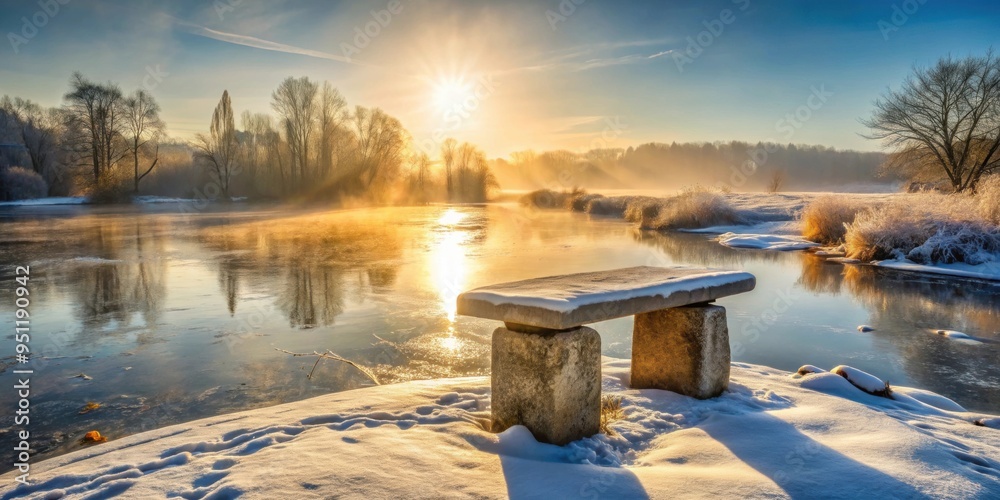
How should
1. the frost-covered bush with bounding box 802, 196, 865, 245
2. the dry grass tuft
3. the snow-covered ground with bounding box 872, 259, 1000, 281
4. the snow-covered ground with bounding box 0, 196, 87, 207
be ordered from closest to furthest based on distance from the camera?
the dry grass tuft
the snow-covered ground with bounding box 872, 259, 1000, 281
the frost-covered bush with bounding box 802, 196, 865, 245
the snow-covered ground with bounding box 0, 196, 87, 207

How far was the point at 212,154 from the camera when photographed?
153ft

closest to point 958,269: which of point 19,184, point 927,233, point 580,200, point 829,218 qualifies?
point 927,233

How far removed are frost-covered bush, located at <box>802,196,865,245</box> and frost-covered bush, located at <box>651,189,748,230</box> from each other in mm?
5945

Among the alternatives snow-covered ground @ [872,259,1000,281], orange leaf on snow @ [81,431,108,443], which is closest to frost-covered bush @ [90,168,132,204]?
orange leaf on snow @ [81,431,108,443]

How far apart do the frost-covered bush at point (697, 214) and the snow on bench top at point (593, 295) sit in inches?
838

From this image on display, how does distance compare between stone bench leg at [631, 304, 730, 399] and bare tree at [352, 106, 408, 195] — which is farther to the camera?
bare tree at [352, 106, 408, 195]

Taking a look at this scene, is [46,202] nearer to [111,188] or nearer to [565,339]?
[111,188]

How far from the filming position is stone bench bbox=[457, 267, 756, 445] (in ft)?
10.1

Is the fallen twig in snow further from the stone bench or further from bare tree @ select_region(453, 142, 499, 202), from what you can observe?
bare tree @ select_region(453, 142, 499, 202)

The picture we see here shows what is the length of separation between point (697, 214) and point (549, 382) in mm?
23447

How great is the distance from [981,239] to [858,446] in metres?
13.5

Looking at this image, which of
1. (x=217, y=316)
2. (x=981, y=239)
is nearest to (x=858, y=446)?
(x=217, y=316)

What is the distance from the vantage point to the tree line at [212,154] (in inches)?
1690

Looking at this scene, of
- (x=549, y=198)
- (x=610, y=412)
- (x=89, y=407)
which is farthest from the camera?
(x=549, y=198)
